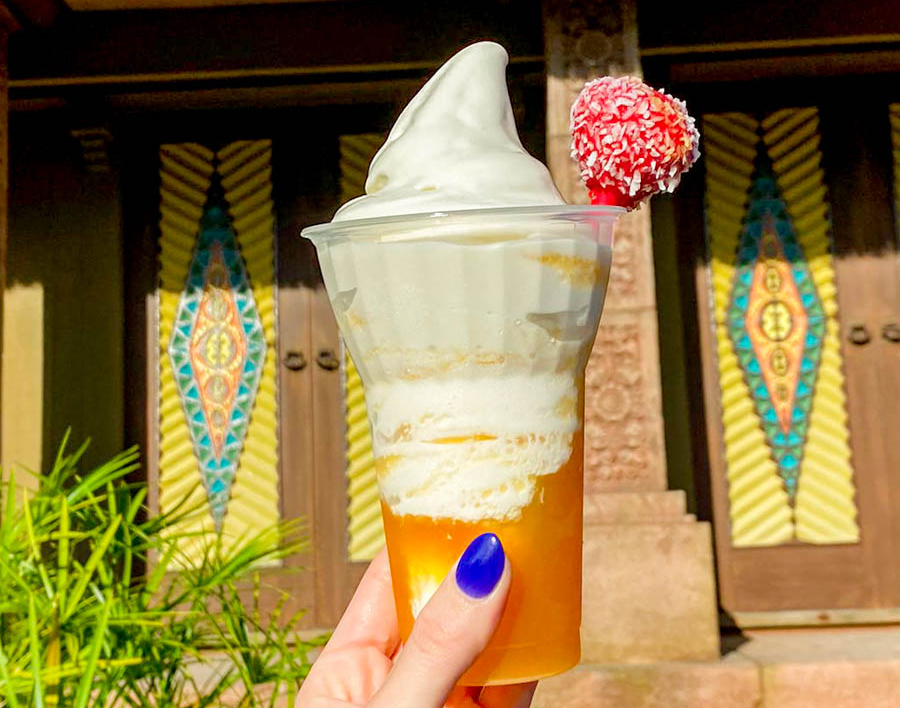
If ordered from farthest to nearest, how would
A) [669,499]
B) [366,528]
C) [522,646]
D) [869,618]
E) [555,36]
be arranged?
1. [366,528]
2. [869,618]
3. [555,36]
4. [669,499]
5. [522,646]

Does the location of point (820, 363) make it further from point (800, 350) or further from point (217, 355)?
point (217, 355)

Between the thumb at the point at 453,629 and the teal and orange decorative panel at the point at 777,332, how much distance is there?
402 centimetres

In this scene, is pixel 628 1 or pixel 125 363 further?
pixel 125 363

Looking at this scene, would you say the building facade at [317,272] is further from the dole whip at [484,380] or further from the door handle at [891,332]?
the dole whip at [484,380]

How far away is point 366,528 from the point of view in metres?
4.86

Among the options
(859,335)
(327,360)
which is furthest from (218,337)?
(859,335)

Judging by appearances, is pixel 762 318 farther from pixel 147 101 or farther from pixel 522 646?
pixel 522 646

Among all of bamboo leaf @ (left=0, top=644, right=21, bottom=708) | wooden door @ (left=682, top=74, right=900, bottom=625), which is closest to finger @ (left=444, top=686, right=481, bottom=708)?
bamboo leaf @ (left=0, top=644, right=21, bottom=708)

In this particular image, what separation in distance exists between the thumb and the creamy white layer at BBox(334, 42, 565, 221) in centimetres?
40

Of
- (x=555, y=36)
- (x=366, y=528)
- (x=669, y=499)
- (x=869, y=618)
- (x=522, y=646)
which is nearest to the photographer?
(x=522, y=646)

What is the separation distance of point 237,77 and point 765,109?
273 centimetres

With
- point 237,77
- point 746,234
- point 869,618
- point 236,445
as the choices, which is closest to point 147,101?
point 237,77

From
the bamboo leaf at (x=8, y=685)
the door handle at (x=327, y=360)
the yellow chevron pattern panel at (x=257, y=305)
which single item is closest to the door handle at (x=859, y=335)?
the door handle at (x=327, y=360)

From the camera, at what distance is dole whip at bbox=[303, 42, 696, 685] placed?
1.06 m
